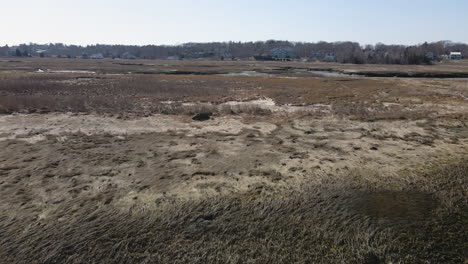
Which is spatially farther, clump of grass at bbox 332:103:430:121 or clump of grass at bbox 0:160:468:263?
clump of grass at bbox 332:103:430:121

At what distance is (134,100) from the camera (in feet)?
81.5

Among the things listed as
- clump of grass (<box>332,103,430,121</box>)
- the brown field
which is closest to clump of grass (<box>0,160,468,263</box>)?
the brown field

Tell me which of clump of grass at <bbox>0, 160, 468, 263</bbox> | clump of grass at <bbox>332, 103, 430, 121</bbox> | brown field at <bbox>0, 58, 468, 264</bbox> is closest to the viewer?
clump of grass at <bbox>0, 160, 468, 263</bbox>

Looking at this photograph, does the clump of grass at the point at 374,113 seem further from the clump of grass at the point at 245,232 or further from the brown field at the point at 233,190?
the clump of grass at the point at 245,232

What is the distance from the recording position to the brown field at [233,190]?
626 cm

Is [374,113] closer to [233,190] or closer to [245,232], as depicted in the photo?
[233,190]

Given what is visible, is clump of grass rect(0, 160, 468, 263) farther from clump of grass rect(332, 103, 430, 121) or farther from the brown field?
clump of grass rect(332, 103, 430, 121)

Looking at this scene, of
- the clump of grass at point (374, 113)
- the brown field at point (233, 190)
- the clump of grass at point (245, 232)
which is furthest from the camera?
the clump of grass at point (374, 113)

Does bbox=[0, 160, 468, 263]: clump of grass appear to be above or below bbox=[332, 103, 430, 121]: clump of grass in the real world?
below

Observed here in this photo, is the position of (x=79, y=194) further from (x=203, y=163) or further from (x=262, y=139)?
(x=262, y=139)

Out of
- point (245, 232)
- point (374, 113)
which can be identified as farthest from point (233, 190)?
point (374, 113)

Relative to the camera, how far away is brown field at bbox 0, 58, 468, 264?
6.26m

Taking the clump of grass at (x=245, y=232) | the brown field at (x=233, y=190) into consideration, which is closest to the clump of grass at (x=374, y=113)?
the brown field at (x=233, y=190)

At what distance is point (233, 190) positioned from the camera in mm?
8719
